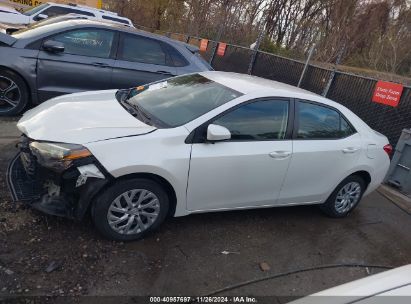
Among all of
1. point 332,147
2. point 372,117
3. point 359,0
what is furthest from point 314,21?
point 332,147

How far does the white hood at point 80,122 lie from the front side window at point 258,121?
2.64 ft

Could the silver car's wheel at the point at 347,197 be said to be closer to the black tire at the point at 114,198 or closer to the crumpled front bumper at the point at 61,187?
the black tire at the point at 114,198

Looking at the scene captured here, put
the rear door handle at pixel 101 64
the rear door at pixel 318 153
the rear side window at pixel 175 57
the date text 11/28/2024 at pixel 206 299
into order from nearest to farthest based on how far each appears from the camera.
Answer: the date text 11/28/2024 at pixel 206 299 → the rear door at pixel 318 153 → the rear door handle at pixel 101 64 → the rear side window at pixel 175 57

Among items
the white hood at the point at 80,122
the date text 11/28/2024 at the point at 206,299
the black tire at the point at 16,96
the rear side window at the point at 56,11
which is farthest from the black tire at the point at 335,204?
the rear side window at the point at 56,11

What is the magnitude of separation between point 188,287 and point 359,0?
2351 cm

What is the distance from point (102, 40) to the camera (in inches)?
273

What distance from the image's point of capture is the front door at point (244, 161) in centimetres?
395

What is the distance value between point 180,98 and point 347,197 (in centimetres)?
249

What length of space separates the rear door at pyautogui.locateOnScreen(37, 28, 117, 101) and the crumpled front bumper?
301cm

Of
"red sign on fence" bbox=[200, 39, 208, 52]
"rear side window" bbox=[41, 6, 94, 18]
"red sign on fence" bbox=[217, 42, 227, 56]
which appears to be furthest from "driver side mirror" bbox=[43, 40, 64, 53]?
"red sign on fence" bbox=[200, 39, 208, 52]

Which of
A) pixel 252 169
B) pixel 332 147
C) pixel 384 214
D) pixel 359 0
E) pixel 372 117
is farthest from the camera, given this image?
pixel 359 0

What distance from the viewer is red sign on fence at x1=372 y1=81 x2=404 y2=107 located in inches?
329

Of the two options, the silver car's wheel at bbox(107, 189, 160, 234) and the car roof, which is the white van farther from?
the silver car's wheel at bbox(107, 189, 160, 234)

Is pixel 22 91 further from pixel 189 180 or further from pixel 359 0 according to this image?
pixel 359 0
